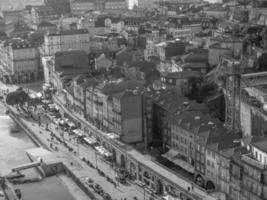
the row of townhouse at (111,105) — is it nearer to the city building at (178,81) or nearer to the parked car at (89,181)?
the city building at (178,81)

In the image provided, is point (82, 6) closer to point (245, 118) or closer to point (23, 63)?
point (23, 63)

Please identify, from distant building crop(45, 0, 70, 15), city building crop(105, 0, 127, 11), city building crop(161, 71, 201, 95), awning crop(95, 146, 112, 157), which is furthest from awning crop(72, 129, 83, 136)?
city building crop(105, 0, 127, 11)

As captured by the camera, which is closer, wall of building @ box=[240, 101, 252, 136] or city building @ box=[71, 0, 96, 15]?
wall of building @ box=[240, 101, 252, 136]

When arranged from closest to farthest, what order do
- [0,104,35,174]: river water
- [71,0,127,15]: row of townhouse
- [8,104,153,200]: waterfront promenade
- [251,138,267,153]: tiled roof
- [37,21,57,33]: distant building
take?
[251,138,267,153]: tiled roof < [8,104,153,200]: waterfront promenade < [0,104,35,174]: river water < [37,21,57,33]: distant building < [71,0,127,15]: row of townhouse

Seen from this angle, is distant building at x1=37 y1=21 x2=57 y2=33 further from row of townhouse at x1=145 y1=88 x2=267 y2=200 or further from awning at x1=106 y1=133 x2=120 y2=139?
row of townhouse at x1=145 y1=88 x2=267 y2=200

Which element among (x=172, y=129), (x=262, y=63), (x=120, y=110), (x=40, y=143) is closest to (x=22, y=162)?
(x=40, y=143)

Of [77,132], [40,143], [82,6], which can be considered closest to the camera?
[40,143]

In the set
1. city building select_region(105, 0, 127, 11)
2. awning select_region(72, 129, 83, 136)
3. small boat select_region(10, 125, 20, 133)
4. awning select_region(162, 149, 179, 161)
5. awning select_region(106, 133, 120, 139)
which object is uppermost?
city building select_region(105, 0, 127, 11)

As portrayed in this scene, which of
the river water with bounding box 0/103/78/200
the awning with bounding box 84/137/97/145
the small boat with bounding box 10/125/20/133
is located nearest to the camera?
the river water with bounding box 0/103/78/200
